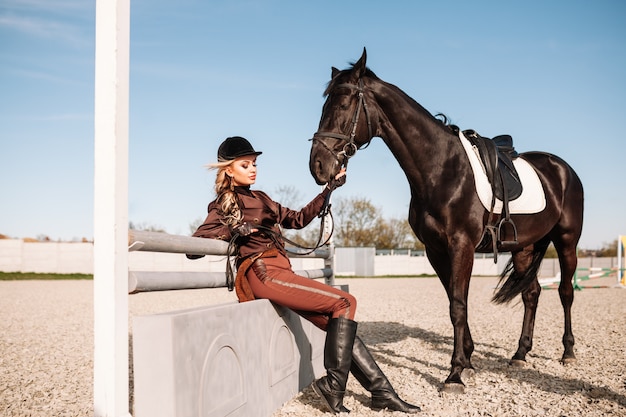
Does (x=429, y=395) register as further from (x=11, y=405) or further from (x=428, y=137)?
(x=11, y=405)

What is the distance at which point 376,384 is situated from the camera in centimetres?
384

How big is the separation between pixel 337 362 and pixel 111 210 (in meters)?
1.84

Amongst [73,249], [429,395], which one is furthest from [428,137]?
[73,249]

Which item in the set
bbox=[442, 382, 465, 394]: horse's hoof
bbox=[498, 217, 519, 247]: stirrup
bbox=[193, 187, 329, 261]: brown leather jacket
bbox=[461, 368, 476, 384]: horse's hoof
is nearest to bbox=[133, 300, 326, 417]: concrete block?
bbox=[193, 187, 329, 261]: brown leather jacket

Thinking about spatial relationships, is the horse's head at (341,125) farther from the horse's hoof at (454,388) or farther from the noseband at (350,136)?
the horse's hoof at (454,388)

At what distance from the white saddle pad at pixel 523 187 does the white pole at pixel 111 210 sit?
10.7 ft

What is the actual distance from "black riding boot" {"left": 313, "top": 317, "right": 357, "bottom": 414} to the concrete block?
1.20ft

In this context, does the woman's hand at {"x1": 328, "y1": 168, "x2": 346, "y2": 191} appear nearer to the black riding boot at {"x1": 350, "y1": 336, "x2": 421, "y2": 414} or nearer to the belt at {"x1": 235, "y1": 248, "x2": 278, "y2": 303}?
the belt at {"x1": 235, "y1": 248, "x2": 278, "y2": 303}

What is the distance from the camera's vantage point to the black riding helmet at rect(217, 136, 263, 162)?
3.83 meters

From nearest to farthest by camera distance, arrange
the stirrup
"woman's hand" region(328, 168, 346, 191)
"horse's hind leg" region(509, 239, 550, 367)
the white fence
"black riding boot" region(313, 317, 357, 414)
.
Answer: "black riding boot" region(313, 317, 357, 414)
"woman's hand" region(328, 168, 346, 191)
the stirrup
"horse's hind leg" region(509, 239, 550, 367)
the white fence

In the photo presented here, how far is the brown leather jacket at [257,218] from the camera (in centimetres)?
380

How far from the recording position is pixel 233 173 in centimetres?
384

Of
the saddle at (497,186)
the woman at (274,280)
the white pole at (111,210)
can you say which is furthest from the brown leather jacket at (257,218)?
the saddle at (497,186)

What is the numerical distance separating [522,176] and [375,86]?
2.07 m
